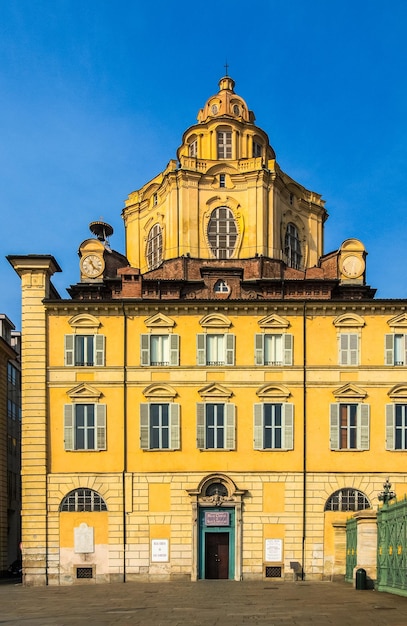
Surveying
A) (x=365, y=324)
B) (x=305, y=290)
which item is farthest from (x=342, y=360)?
(x=305, y=290)

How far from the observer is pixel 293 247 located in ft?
174

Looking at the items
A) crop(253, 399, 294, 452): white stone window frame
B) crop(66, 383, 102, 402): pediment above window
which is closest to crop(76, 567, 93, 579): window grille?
crop(66, 383, 102, 402): pediment above window

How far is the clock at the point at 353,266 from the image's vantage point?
45031 mm

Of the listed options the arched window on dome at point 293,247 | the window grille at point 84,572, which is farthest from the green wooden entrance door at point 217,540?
the arched window on dome at point 293,247

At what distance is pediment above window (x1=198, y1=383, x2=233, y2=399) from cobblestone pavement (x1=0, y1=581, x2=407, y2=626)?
31.2ft

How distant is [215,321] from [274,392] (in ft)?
16.7

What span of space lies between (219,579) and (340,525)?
7.00m

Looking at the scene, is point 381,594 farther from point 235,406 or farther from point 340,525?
point 235,406

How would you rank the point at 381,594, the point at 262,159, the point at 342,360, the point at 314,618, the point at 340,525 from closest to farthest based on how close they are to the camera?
1. the point at 314,618
2. the point at 381,594
3. the point at 340,525
4. the point at 342,360
5. the point at 262,159

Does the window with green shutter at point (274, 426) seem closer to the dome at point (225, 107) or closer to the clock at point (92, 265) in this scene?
the clock at point (92, 265)

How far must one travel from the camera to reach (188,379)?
126 ft

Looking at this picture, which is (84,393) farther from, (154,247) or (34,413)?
(154,247)

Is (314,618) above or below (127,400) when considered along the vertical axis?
below

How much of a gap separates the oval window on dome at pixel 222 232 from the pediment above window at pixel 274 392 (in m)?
14.6
